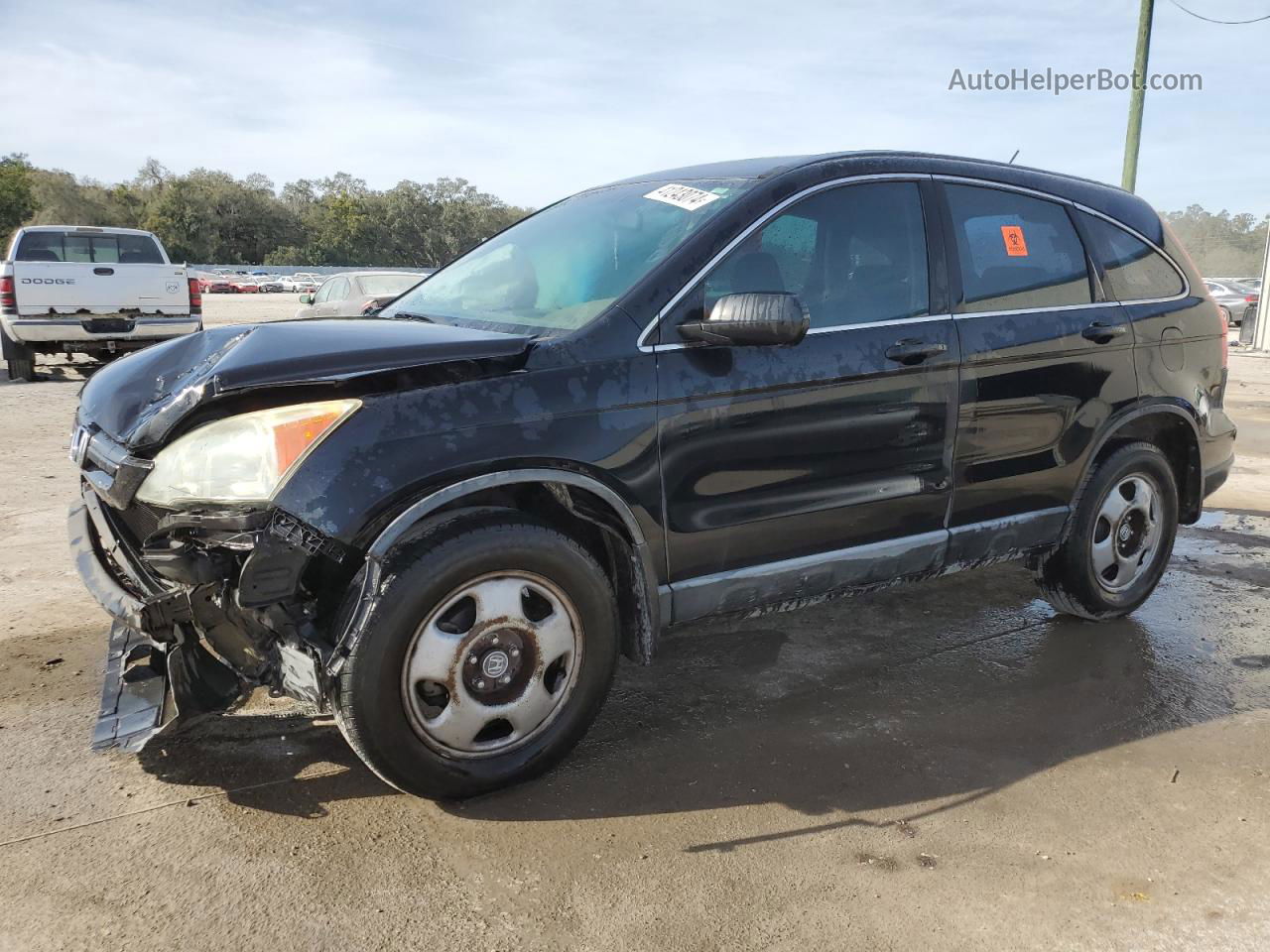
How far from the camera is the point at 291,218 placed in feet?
341

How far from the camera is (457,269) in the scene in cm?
404

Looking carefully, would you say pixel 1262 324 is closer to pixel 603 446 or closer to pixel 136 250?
pixel 136 250

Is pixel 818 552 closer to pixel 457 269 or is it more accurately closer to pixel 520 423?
pixel 520 423

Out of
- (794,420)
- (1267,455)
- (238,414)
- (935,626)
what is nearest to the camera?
(238,414)

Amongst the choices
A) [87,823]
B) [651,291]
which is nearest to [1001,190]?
[651,291]

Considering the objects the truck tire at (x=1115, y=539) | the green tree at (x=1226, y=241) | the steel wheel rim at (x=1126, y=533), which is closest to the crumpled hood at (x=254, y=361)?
the truck tire at (x=1115, y=539)

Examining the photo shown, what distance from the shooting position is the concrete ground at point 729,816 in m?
2.30

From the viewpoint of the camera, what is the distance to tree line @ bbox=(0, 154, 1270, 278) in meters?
83.1

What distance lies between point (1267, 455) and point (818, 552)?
7144 mm

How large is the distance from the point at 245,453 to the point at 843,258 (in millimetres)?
2070

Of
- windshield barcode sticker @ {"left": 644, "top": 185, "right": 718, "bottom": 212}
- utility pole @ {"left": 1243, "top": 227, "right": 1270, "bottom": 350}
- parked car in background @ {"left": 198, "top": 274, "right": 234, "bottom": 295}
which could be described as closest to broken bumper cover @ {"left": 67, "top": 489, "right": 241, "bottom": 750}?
windshield barcode sticker @ {"left": 644, "top": 185, "right": 718, "bottom": 212}

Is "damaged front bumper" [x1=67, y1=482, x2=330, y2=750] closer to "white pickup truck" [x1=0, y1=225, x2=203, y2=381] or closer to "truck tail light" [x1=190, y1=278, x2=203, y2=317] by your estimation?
"white pickup truck" [x1=0, y1=225, x2=203, y2=381]

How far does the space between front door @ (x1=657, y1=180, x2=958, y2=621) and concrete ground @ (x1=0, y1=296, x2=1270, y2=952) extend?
545 millimetres

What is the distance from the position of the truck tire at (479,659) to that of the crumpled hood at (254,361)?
0.48 m
